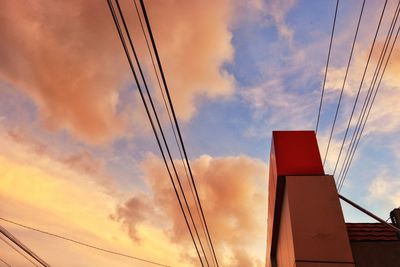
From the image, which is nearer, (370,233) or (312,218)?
(312,218)

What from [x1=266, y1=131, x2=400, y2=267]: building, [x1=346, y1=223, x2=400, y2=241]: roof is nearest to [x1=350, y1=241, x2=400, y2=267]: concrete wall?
[x1=266, y1=131, x2=400, y2=267]: building

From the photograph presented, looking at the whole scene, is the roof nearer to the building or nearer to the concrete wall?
the building

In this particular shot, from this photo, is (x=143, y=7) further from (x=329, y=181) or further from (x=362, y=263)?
(x=362, y=263)

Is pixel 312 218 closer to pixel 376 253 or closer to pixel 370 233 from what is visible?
pixel 376 253

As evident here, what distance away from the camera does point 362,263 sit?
8008 millimetres

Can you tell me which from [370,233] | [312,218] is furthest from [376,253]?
[312,218]

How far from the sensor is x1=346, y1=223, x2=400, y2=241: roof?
845cm

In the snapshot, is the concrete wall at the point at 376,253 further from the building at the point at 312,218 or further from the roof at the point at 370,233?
the roof at the point at 370,233

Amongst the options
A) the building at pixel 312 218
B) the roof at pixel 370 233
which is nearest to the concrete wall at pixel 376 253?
the building at pixel 312 218

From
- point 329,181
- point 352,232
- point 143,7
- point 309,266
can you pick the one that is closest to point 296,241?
point 309,266

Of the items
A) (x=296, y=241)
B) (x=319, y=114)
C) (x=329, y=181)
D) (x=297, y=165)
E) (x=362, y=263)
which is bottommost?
(x=296, y=241)

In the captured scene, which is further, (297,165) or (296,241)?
(297,165)

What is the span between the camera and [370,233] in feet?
28.3

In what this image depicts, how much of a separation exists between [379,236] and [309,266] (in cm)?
389
